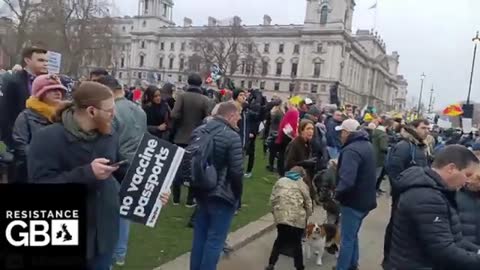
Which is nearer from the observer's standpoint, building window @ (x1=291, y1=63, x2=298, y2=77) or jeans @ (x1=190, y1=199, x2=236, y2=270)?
jeans @ (x1=190, y1=199, x2=236, y2=270)

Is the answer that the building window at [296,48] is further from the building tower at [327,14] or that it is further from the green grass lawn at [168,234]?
the green grass lawn at [168,234]

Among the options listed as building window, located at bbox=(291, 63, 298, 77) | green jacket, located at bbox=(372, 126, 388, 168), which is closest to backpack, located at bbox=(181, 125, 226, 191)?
green jacket, located at bbox=(372, 126, 388, 168)

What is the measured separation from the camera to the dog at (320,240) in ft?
19.5

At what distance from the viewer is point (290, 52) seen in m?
103

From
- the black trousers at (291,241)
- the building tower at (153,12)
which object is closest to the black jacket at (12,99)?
the black trousers at (291,241)

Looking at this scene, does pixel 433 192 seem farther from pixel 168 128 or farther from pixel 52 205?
pixel 168 128

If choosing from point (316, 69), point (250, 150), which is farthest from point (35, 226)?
point (316, 69)

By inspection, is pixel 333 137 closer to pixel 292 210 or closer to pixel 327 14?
pixel 292 210

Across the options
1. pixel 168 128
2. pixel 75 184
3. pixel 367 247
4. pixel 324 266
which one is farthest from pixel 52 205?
pixel 367 247

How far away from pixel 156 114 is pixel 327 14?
96.0 metres

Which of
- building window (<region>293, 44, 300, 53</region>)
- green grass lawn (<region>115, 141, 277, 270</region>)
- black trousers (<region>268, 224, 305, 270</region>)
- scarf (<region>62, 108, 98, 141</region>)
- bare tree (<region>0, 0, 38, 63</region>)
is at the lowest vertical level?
green grass lawn (<region>115, 141, 277, 270</region>)

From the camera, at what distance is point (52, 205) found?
2365 mm

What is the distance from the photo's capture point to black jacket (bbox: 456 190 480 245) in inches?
138

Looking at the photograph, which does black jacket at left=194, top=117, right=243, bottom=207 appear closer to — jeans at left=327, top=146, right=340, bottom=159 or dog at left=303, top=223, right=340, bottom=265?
dog at left=303, top=223, right=340, bottom=265
